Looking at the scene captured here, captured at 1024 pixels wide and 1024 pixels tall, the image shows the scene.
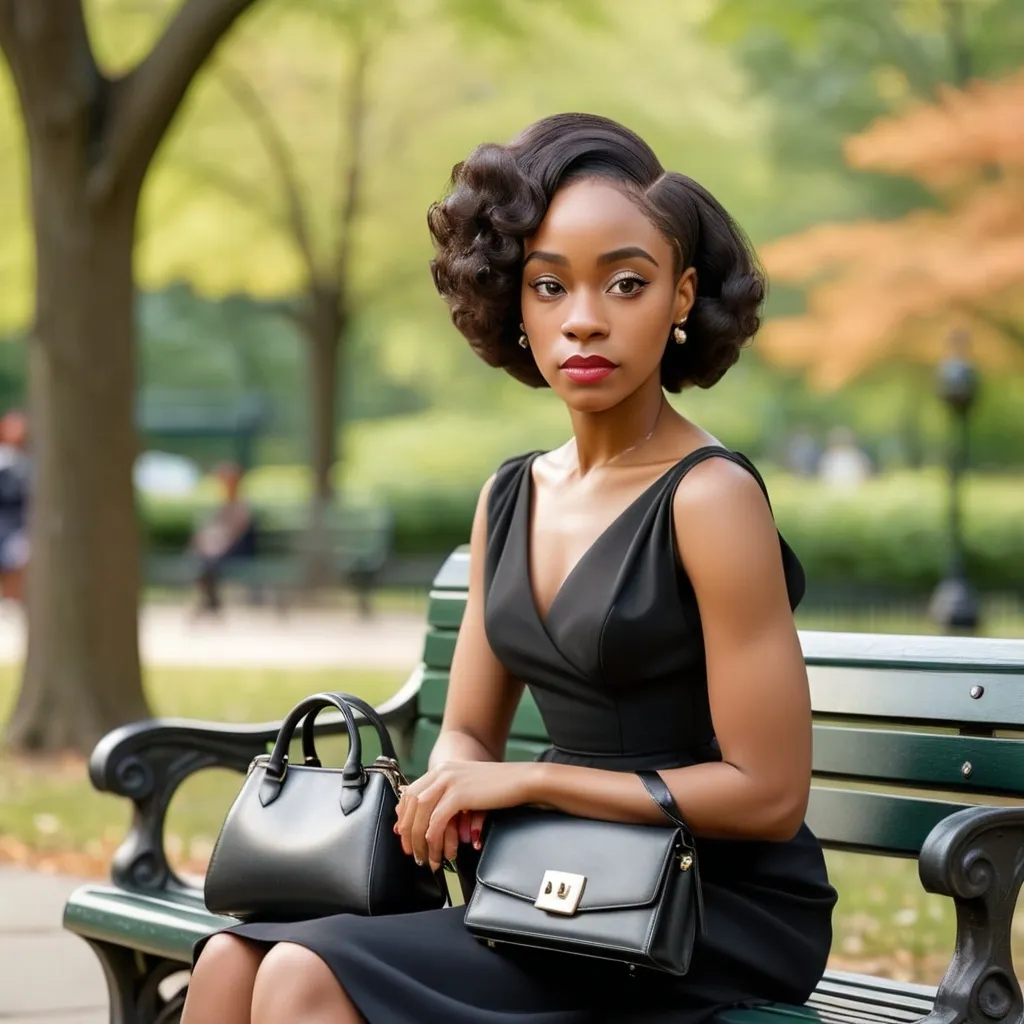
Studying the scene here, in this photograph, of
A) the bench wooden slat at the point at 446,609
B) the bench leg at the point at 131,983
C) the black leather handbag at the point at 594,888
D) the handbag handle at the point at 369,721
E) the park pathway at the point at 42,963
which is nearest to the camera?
the black leather handbag at the point at 594,888

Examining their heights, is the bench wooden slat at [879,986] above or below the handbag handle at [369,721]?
below

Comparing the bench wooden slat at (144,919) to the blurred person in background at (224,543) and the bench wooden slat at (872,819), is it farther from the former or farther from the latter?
the blurred person in background at (224,543)

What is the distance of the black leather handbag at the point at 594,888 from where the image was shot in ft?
8.61

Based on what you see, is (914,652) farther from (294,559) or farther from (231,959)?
(294,559)

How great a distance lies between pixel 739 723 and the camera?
277cm

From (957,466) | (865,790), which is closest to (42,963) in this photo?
(865,790)

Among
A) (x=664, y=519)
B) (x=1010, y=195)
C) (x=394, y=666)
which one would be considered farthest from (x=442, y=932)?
(x=1010, y=195)

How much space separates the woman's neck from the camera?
3.06 metres

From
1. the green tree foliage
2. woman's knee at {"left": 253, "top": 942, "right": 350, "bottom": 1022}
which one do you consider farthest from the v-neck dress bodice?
the green tree foliage

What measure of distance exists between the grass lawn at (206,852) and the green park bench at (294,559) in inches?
385

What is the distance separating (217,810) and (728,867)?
5.46m

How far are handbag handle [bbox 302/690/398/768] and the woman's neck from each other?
0.53 meters

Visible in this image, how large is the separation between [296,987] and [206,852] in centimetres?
474

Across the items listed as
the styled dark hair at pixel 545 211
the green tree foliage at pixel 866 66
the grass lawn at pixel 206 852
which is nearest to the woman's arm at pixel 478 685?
the styled dark hair at pixel 545 211
